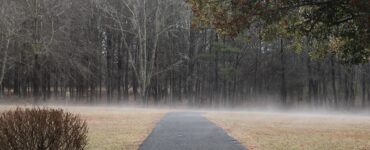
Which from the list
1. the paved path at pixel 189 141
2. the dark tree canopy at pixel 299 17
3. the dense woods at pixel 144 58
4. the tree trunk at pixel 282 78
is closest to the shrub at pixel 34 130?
the paved path at pixel 189 141

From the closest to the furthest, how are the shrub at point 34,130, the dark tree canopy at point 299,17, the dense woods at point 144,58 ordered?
the shrub at point 34,130, the dark tree canopy at point 299,17, the dense woods at point 144,58

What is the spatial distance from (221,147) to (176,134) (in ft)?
13.9

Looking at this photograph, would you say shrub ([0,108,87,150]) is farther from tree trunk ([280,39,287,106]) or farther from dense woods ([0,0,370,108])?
tree trunk ([280,39,287,106])

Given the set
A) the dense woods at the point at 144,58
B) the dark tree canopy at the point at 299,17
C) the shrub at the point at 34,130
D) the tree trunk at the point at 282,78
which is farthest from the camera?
the tree trunk at the point at 282,78

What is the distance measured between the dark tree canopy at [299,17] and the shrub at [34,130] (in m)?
6.57

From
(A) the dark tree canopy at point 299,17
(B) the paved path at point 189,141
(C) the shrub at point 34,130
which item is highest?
(A) the dark tree canopy at point 299,17

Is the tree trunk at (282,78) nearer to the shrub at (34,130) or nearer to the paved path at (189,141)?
the paved path at (189,141)

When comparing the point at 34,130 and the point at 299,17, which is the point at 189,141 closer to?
the point at 299,17

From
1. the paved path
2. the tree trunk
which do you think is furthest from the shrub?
the tree trunk

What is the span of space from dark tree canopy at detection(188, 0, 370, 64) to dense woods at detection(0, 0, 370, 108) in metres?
29.7

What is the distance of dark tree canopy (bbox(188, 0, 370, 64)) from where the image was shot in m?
13.9

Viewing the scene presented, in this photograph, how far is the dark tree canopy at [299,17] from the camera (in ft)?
45.6

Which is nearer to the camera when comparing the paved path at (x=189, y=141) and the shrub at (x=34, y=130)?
the shrub at (x=34, y=130)

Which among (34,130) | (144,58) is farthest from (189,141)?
(144,58)
